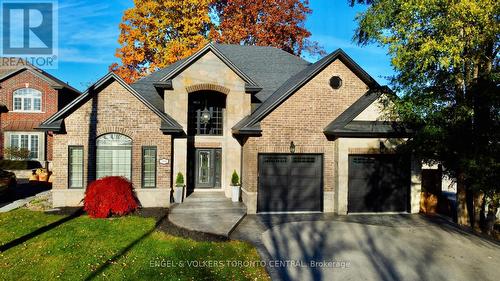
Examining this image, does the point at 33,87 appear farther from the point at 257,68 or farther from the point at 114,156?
the point at 257,68

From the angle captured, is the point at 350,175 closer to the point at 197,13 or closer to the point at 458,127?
the point at 458,127

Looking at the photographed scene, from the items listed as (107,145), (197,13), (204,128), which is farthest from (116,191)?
(197,13)

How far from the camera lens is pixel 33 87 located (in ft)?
92.3

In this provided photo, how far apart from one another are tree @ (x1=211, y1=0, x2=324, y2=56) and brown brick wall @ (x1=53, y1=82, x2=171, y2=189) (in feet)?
61.0

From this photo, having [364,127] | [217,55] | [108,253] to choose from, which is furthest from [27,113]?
[364,127]

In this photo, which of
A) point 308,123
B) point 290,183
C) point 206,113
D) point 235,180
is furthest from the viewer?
point 206,113

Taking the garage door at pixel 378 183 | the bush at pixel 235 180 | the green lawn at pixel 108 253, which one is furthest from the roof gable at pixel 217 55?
the green lawn at pixel 108 253

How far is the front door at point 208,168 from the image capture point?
16312 mm

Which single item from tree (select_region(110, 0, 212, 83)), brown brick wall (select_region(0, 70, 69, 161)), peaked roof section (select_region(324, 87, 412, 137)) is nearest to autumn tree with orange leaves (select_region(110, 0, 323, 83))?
tree (select_region(110, 0, 212, 83))

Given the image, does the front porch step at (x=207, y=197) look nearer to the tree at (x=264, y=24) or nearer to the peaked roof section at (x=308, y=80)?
the peaked roof section at (x=308, y=80)

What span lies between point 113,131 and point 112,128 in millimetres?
130

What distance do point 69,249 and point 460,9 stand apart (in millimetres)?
13402

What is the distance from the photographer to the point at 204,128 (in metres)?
16.5

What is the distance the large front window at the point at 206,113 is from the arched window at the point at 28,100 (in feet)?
61.8
